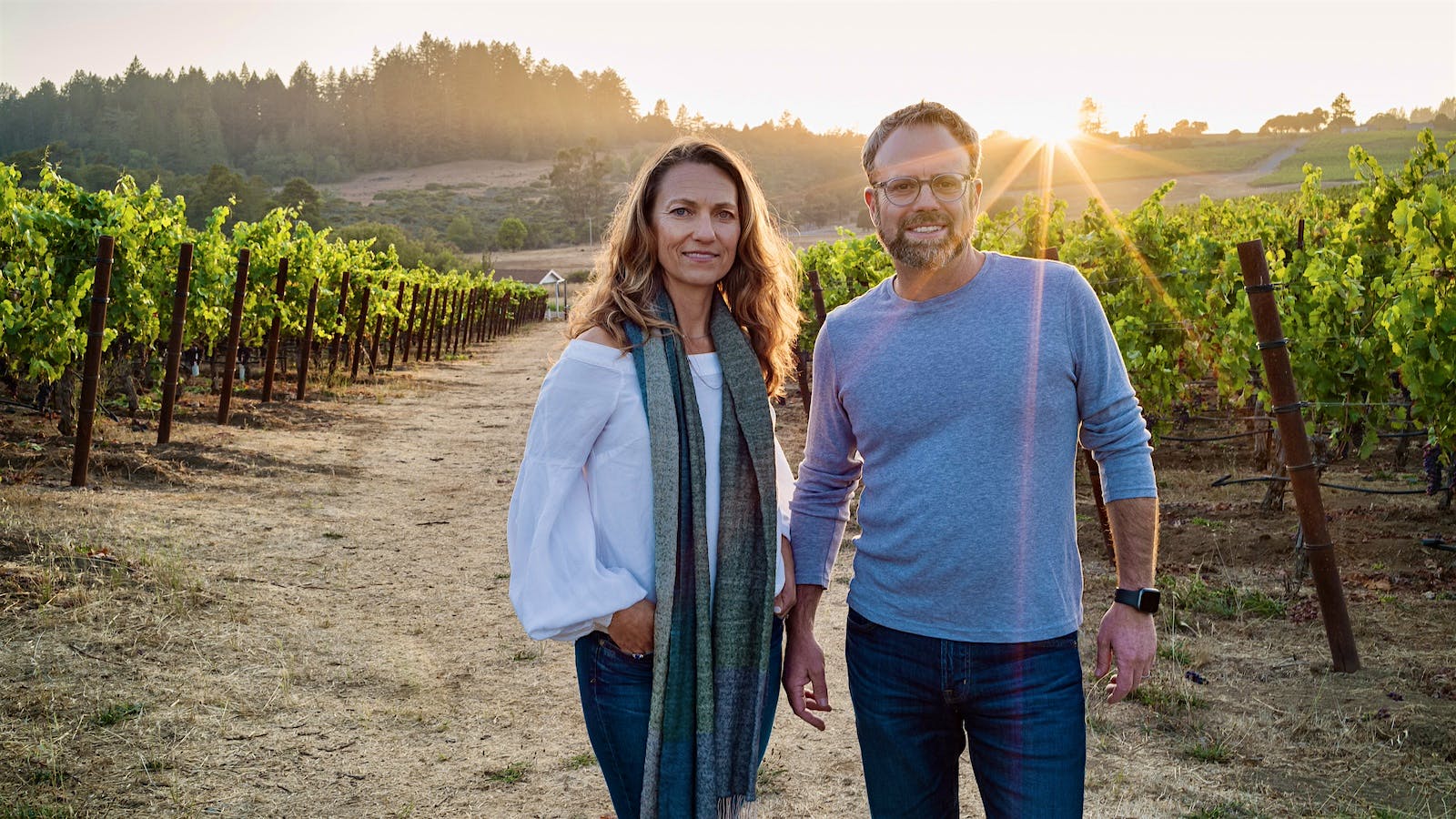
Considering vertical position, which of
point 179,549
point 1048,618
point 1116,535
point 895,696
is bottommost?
point 179,549

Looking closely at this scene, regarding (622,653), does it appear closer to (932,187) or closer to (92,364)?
(932,187)

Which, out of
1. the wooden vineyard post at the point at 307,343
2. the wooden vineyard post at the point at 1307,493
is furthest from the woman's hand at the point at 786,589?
the wooden vineyard post at the point at 307,343

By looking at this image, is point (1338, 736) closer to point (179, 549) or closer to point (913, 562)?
point (913, 562)

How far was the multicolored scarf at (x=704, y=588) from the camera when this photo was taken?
1.72m

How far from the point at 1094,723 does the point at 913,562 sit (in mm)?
2464

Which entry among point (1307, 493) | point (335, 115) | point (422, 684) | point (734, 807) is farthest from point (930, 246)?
point (335, 115)

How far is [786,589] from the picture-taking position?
1.96m

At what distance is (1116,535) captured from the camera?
69.7 inches

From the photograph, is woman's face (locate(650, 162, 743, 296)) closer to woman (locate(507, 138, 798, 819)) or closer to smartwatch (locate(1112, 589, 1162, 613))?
woman (locate(507, 138, 798, 819))

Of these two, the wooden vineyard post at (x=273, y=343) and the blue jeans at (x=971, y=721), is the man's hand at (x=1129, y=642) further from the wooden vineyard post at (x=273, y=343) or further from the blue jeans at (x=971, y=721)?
the wooden vineyard post at (x=273, y=343)

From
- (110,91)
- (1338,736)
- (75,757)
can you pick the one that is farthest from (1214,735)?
(110,91)

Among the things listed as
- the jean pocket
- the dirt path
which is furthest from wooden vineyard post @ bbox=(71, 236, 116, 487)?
the jean pocket

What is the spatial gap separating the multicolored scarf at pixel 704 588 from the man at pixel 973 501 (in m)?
0.19

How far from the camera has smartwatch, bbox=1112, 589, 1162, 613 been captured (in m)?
1.71
